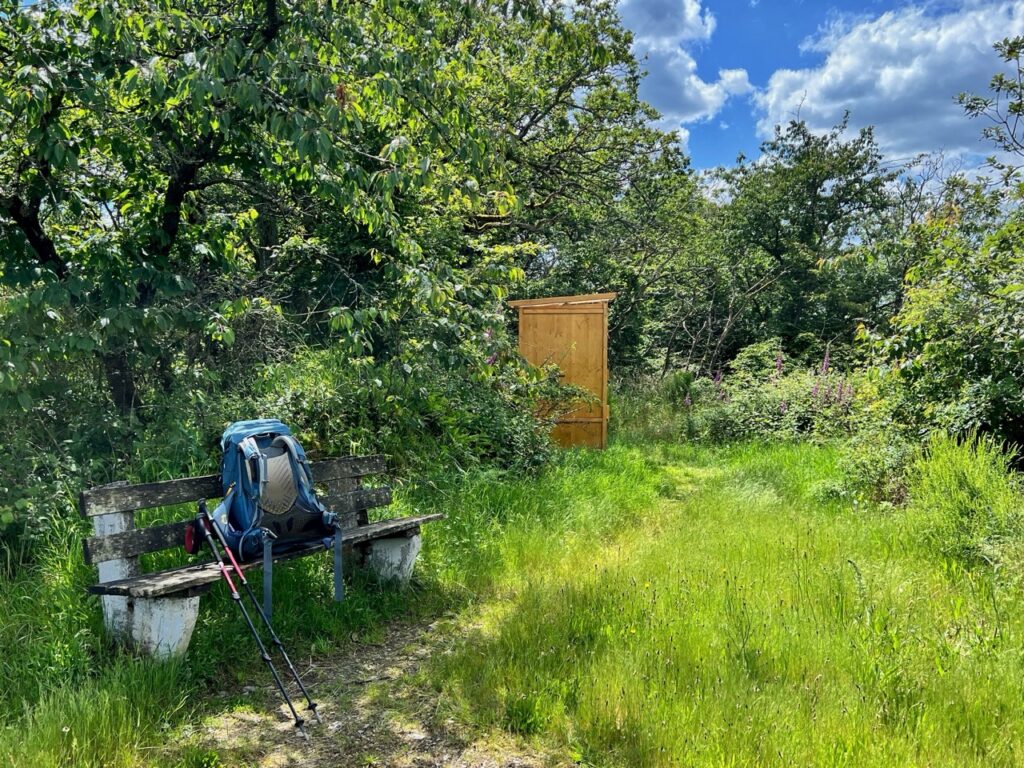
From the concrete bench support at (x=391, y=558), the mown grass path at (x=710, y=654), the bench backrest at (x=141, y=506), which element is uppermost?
the bench backrest at (x=141, y=506)

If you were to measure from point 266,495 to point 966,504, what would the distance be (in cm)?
453

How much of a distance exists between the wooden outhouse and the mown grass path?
4.42 m

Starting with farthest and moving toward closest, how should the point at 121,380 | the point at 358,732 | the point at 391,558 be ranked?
the point at 121,380 < the point at 391,558 < the point at 358,732

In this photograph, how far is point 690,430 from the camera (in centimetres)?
1097

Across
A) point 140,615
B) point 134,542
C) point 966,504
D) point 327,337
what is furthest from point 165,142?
point 966,504

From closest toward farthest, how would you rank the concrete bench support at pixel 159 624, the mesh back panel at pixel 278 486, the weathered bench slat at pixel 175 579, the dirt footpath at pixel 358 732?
1. the dirt footpath at pixel 358 732
2. the weathered bench slat at pixel 175 579
3. the concrete bench support at pixel 159 624
4. the mesh back panel at pixel 278 486

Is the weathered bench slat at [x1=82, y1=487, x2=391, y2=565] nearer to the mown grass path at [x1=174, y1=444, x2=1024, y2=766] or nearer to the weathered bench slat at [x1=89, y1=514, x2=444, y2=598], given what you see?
the weathered bench slat at [x1=89, y1=514, x2=444, y2=598]

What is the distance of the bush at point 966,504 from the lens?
13.5ft

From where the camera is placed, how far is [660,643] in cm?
315

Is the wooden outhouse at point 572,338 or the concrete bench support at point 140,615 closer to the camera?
the concrete bench support at point 140,615

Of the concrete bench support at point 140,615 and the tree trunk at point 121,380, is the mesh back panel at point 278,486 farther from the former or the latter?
the tree trunk at point 121,380

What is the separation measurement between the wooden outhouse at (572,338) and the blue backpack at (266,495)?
237 inches

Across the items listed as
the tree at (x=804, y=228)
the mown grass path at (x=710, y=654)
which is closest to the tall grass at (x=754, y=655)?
the mown grass path at (x=710, y=654)

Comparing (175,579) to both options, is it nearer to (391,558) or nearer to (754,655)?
(391,558)
